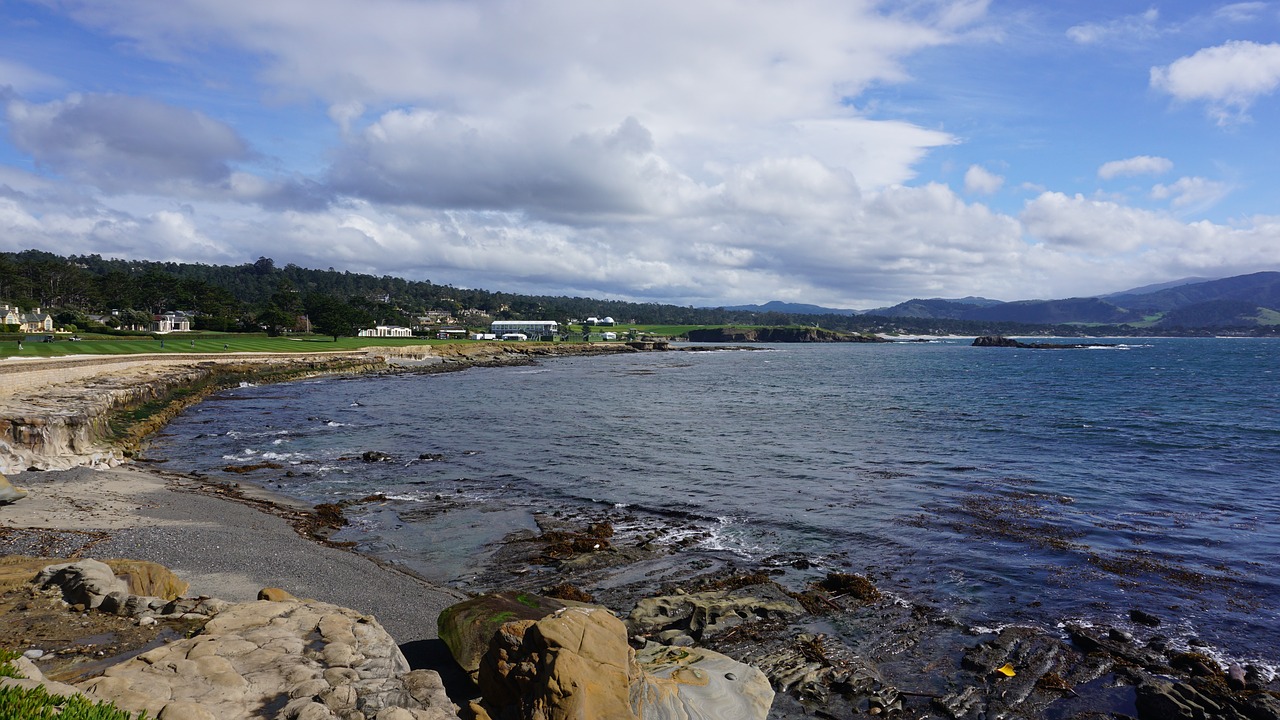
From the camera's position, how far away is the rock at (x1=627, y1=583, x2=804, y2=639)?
12.6m

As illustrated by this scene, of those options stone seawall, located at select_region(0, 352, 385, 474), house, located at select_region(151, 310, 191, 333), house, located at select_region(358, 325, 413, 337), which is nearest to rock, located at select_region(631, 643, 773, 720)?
stone seawall, located at select_region(0, 352, 385, 474)

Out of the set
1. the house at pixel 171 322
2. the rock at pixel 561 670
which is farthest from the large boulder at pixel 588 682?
the house at pixel 171 322

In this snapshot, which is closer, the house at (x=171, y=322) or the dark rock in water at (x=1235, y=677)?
the dark rock in water at (x=1235, y=677)

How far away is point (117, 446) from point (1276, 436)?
56108 millimetres

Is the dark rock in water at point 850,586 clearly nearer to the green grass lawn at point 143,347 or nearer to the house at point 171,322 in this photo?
the green grass lawn at point 143,347

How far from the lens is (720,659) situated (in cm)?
1040

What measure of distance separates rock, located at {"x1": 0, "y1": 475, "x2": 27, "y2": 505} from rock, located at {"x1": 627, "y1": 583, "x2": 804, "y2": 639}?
17100mm

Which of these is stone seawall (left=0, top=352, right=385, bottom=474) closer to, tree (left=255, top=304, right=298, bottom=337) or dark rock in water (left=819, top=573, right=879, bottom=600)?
dark rock in water (left=819, top=573, right=879, bottom=600)

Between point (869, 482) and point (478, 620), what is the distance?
19.2 m

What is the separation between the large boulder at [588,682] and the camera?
26.0ft

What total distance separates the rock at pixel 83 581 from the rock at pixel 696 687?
7.68 m

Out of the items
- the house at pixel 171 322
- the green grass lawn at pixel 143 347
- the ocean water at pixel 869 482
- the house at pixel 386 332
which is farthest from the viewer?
the house at pixel 386 332

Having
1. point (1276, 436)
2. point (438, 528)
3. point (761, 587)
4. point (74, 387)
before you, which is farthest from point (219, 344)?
point (1276, 436)

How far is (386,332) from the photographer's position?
15400cm
